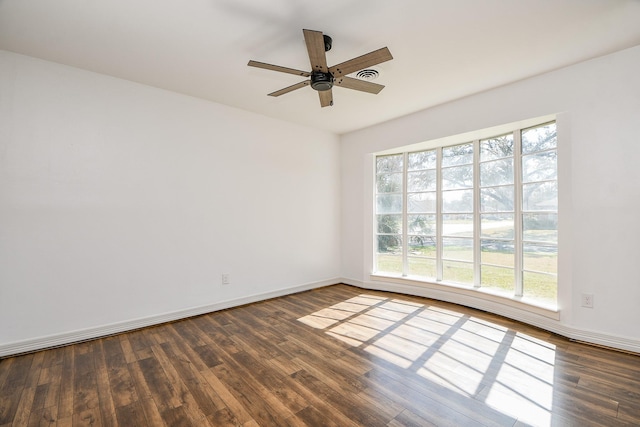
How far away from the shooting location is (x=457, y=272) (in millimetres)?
4121

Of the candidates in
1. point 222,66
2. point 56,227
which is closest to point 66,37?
point 222,66

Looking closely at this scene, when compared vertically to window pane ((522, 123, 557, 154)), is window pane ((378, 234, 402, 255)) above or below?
below

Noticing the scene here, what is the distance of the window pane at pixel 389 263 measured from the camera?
472 centimetres

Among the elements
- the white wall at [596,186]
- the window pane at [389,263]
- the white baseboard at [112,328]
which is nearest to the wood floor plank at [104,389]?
the white baseboard at [112,328]

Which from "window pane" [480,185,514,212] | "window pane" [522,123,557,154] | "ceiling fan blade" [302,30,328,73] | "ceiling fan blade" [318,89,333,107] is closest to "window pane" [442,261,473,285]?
"window pane" [480,185,514,212]

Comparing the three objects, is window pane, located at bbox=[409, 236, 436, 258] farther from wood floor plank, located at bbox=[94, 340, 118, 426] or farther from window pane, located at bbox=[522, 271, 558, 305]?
wood floor plank, located at bbox=[94, 340, 118, 426]

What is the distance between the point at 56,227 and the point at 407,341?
361cm

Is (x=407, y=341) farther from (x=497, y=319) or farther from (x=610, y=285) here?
(x=610, y=285)

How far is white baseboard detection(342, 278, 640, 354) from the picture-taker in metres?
2.64

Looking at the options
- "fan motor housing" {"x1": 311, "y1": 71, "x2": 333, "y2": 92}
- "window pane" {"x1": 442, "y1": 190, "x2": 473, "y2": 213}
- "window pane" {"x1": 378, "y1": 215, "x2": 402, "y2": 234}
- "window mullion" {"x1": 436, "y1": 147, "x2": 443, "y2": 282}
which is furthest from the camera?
"window pane" {"x1": 378, "y1": 215, "x2": 402, "y2": 234}

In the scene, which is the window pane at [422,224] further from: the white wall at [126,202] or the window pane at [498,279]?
the white wall at [126,202]

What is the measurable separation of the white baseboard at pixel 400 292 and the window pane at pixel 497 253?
19.7 inches

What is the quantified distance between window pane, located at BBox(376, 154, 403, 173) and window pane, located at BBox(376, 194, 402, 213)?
→ 1.44 ft

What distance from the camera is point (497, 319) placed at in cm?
336
